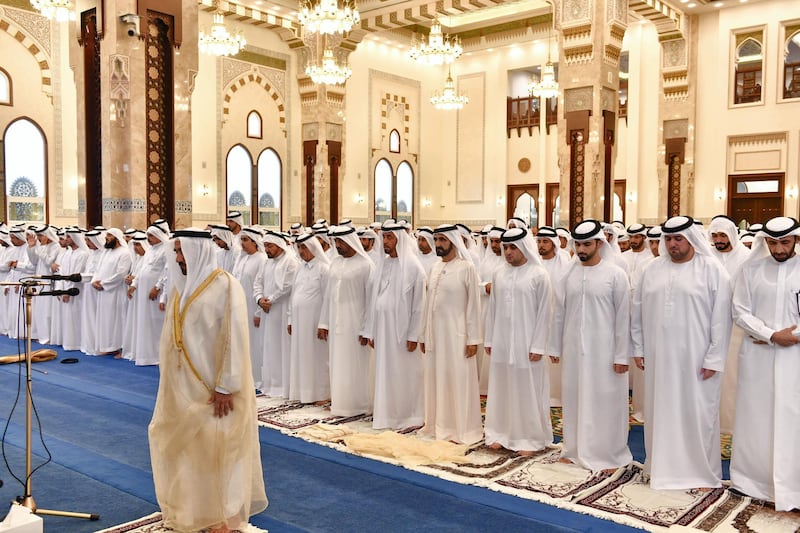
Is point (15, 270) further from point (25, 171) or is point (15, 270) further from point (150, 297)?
point (25, 171)

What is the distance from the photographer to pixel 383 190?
1717 centimetres

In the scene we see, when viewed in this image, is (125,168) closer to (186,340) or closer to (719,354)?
(186,340)

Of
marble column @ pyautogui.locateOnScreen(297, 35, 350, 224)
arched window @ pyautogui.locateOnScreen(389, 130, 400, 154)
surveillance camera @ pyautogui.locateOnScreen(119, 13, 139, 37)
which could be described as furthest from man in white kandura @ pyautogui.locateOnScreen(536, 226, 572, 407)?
arched window @ pyautogui.locateOnScreen(389, 130, 400, 154)

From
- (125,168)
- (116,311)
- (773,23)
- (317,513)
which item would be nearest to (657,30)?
(773,23)

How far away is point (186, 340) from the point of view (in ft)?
9.77

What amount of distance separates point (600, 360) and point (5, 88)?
424 inches

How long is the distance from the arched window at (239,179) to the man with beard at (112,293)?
21.6ft

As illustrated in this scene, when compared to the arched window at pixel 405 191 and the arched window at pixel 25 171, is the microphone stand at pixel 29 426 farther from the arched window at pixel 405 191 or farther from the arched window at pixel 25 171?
the arched window at pixel 405 191

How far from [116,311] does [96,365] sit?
799 mm

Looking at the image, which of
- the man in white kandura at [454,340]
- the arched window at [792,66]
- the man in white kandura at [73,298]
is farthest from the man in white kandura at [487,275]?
the arched window at [792,66]

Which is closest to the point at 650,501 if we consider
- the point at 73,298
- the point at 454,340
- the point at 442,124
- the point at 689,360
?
the point at 689,360

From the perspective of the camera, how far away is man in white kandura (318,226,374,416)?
17.1 ft

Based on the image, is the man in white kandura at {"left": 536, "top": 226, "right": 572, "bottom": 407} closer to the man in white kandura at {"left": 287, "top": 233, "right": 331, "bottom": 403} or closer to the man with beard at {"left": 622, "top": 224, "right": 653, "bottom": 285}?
the man with beard at {"left": 622, "top": 224, "right": 653, "bottom": 285}

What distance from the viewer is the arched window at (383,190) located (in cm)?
1703
